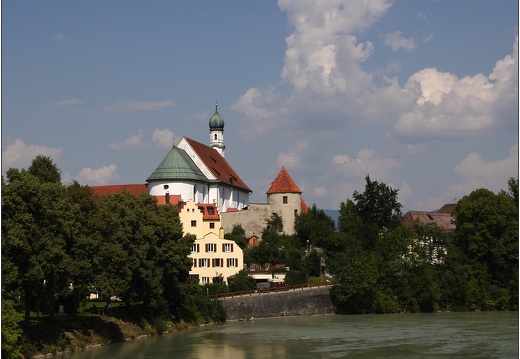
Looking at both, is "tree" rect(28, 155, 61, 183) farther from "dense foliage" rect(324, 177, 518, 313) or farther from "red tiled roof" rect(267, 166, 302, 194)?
"red tiled roof" rect(267, 166, 302, 194)

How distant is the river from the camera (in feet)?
158

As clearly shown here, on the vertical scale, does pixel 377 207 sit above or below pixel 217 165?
below

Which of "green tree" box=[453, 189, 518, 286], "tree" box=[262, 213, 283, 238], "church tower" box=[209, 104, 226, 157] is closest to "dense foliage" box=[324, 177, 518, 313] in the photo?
"green tree" box=[453, 189, 518, 286]

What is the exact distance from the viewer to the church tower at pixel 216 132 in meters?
140

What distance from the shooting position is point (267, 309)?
245 ft

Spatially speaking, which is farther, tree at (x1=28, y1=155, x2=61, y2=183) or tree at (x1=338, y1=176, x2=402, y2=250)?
tree at (x1=338, y1=176, x2=402, y2=250)

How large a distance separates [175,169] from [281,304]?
37.5 meters

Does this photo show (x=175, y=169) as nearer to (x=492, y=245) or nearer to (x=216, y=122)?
(x=216, y=122)

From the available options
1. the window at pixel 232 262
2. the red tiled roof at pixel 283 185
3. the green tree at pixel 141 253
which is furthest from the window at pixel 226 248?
the red tiled roof at pixel 283 185

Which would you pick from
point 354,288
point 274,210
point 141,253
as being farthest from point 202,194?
point 141,253

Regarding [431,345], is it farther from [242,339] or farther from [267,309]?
[267,309]

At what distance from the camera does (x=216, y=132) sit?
141 metres

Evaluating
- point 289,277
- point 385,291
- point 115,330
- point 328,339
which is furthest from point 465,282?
point 115,330

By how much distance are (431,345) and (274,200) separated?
61742 millimetres
